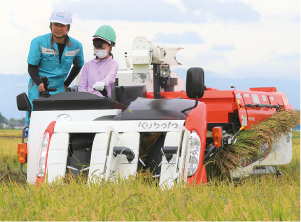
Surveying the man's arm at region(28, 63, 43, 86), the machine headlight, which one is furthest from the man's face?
the machine headlight

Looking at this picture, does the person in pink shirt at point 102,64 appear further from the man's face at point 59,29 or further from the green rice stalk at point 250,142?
the green rice stalk at point 250,142

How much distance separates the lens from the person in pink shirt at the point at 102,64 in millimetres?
4738

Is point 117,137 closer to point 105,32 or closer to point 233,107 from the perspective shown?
point 105,32

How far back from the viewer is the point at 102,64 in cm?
491

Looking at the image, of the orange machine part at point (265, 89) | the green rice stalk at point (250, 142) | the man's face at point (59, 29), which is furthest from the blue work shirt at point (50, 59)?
the orange machine part at point (265, 89)

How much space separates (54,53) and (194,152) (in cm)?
271

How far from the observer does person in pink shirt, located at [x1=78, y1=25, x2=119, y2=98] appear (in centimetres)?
474

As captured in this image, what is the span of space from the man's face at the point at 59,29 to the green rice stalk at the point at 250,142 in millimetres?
2608

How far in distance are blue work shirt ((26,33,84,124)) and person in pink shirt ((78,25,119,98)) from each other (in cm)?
52

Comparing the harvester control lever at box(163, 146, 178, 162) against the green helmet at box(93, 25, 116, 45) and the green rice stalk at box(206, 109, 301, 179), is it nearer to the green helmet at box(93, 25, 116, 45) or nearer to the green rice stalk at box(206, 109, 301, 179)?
the green rice stalk at box(206, 109, 301, 179)

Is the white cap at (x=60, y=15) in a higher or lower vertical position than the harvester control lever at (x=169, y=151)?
higher

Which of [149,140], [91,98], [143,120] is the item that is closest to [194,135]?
[143,120]

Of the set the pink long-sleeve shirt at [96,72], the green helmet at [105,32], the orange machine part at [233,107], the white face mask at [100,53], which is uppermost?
the green helmet at [105,32]

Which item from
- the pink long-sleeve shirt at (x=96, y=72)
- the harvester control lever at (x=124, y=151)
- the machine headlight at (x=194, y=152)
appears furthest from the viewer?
the pink long-sleeve shirt at (x=96, y=72)
